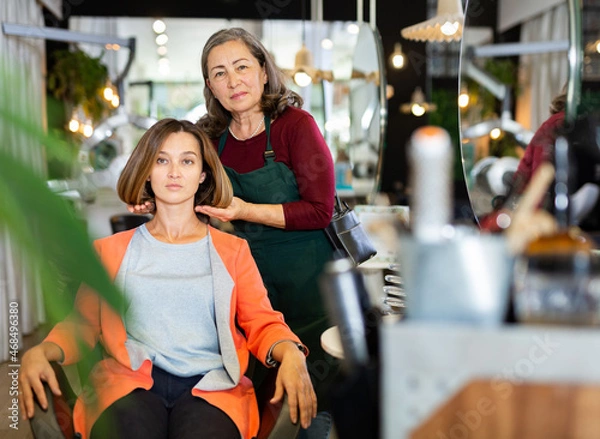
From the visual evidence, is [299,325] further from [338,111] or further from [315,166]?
[338,111]

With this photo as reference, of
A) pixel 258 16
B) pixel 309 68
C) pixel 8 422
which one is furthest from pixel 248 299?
pixel 258 16

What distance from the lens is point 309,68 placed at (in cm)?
522

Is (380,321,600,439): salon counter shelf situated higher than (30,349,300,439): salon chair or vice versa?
(380,321,600,439): salon counter shelf

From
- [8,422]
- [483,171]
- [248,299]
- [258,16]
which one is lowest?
[8,422]

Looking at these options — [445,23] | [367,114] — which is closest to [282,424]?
[445,23]

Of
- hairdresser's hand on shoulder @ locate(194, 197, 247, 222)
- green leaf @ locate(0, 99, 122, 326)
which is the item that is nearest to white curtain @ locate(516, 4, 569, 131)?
hairdresser's hand on shoulder @ locate(194, 197, 247, 222)

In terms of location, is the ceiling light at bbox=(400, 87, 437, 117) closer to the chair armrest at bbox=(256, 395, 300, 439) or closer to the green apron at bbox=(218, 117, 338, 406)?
the green apron at bbox=(218, 117, 338, 406)

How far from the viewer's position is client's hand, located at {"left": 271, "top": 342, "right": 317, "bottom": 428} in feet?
5.68

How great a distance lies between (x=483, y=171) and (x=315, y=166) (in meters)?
0.55

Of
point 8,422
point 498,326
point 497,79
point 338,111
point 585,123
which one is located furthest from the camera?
point 338,111

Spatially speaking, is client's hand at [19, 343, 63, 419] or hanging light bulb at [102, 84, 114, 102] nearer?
client's hand at [19, 343, 63, 419]

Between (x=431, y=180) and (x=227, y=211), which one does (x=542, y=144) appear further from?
(x=431, y=180)

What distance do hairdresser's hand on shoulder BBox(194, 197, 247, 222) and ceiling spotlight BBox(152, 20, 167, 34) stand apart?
5355mm

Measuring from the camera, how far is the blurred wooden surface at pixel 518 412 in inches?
35.8
